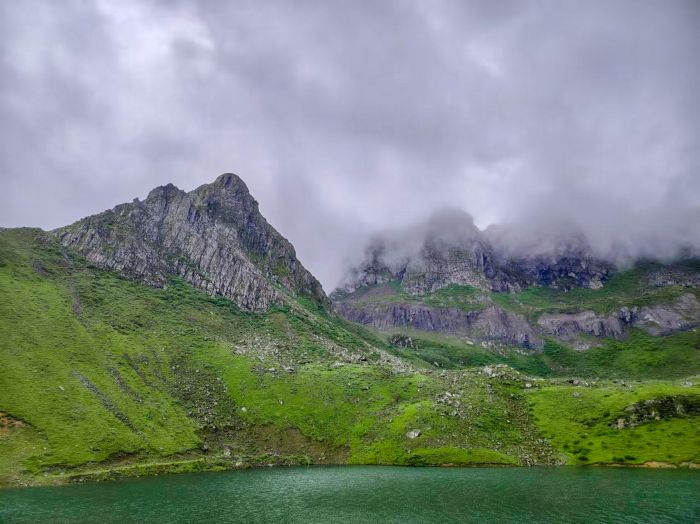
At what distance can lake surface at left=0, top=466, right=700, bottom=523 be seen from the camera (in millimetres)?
56812

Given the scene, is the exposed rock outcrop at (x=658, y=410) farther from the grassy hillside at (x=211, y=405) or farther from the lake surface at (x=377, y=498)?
the lake surface at (x=377, y=498)

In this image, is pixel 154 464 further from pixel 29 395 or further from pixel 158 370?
pixel 158 370

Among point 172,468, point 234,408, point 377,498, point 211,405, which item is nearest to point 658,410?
point 377,498

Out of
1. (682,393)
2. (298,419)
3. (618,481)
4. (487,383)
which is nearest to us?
(618,481)

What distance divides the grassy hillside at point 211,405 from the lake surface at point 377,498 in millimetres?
19725

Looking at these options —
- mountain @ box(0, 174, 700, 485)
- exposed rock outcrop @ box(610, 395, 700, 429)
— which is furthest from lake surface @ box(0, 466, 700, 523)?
exposed rock outcrop @ box(610, 395, 700, 429)

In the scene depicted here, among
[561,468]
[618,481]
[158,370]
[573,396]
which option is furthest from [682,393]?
[158,370]

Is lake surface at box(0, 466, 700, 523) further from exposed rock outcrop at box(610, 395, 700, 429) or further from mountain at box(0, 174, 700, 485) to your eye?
exposed rock outcrop at box(610, 395, 700, 429)

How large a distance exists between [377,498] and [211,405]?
94076 millimetres

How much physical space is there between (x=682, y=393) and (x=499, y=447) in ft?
224

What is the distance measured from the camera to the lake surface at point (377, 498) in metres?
56.8

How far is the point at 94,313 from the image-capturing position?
6594 inches

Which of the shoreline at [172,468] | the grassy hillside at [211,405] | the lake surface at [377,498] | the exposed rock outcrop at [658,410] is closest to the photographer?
the lake surface at [377,498]

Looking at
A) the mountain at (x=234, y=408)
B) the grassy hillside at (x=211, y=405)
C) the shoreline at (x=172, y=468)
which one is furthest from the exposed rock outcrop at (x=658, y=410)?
the shoreline at (x=172, y=468)
